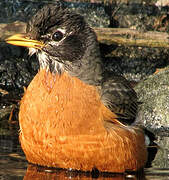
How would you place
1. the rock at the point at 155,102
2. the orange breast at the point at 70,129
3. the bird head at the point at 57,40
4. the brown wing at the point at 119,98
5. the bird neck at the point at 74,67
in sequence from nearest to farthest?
the orange breast at the point at 70,129 → the bird head at the point at 57,40 → the bird neck at the point at 74,67 → the brown wing at the point at 119,98 → the rock at the point at 155,102

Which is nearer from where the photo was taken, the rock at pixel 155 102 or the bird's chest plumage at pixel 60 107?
the bird's chest plumage at pixel 60 107

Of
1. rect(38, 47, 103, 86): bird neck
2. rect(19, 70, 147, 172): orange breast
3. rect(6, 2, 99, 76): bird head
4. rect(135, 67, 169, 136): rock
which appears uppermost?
rect(6, 2, 99, 76): bird head

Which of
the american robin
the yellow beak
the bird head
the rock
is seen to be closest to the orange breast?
the american robin

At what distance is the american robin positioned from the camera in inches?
265

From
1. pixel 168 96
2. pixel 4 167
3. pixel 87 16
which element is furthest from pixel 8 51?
pixel 4 167

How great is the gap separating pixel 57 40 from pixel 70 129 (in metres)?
1.20

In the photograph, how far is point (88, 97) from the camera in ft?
22.7

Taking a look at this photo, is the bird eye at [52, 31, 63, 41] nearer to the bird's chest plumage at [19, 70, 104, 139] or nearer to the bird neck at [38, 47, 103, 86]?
the bird neck at [38, 47, 103, 86]

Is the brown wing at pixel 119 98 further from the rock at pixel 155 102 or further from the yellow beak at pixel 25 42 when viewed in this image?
the rock at pixel 155 102

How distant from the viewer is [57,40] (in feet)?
23.4

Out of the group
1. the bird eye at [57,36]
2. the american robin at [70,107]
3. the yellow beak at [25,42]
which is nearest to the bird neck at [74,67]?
the american robin at [70,107]

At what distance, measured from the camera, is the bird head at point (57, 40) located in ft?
22.9

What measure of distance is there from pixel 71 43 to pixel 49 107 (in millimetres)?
923

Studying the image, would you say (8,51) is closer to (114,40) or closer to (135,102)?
(114,40)
